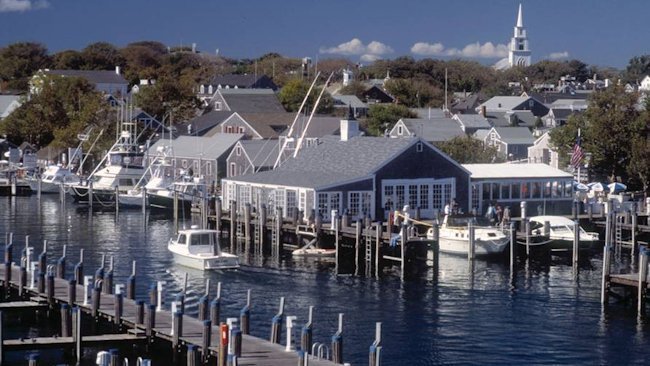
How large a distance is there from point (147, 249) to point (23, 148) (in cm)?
6654

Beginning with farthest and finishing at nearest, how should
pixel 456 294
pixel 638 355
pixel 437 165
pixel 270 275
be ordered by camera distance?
1. pixel 437 165
2. pixel 270 275
3. pixel 456 294
4. pixel 638 355

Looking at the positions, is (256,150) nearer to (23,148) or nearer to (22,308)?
(23,148)

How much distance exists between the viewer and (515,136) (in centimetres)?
11662

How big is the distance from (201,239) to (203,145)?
46.1 metres

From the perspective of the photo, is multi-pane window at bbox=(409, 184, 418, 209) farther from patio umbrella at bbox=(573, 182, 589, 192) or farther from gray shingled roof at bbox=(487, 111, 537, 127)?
gray shingled roof at bbox=(487, 111, 537, 127)

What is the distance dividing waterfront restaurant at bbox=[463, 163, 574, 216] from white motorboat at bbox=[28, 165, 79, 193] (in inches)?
1543

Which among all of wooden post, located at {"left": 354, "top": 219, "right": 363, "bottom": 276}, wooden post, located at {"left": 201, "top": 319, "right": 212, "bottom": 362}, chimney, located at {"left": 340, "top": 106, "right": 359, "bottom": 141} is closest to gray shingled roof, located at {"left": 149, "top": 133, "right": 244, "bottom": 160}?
chimney, located at {"left": 340, "top": 106, "right": 359, "bottom": 141}

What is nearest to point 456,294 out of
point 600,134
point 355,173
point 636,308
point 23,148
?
point 636,308

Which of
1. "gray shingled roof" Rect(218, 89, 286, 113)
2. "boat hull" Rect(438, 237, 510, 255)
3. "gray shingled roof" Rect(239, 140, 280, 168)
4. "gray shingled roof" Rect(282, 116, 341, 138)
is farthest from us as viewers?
"gray shingled roof" Rect(218, 89, 286, 113)

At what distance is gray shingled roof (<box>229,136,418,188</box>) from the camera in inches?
2603

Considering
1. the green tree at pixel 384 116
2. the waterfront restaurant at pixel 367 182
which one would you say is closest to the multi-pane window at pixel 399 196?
the waterfront restaurant at pixel 367 182

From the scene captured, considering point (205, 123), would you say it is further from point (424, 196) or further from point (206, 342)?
point (206, 342)

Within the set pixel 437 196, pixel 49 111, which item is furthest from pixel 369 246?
pixel 49 111

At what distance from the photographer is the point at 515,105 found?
160m
